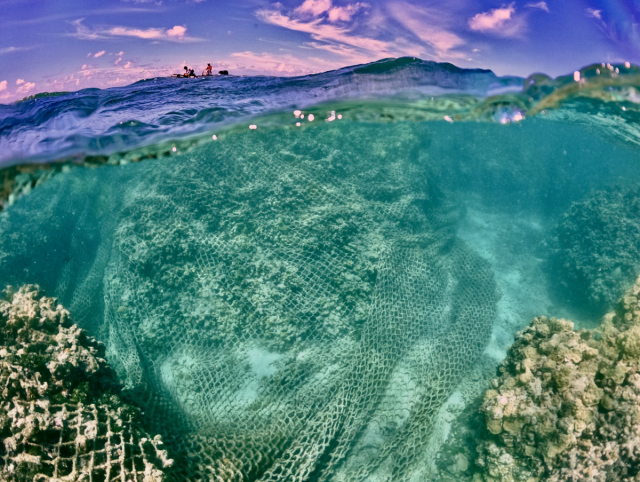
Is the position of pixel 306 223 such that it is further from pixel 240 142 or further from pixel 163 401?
pixel 163 401

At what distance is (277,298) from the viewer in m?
8.80

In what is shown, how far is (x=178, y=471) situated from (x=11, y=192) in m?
9.82

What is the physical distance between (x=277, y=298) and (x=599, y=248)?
540 inches

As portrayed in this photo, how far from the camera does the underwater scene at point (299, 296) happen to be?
17.5 feet

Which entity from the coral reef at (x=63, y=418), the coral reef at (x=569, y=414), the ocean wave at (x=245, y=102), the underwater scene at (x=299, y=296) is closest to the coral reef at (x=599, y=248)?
the underwater scene at (x=299, y=296)

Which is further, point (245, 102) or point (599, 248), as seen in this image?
point (599, 248)

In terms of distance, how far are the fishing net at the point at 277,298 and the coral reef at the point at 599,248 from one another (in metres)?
3.96

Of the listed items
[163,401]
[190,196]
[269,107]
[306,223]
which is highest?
[269,107]

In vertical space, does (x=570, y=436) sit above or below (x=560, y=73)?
below

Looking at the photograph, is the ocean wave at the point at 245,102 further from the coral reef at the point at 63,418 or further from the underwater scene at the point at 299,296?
the coral reef at the point at 63,418

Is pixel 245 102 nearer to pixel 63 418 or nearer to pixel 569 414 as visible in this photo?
pixel 63 418

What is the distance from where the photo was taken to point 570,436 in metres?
5.45


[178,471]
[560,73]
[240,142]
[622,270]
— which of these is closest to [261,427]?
[178,471]

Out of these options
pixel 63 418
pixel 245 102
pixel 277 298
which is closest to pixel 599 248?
pixel 277 298
